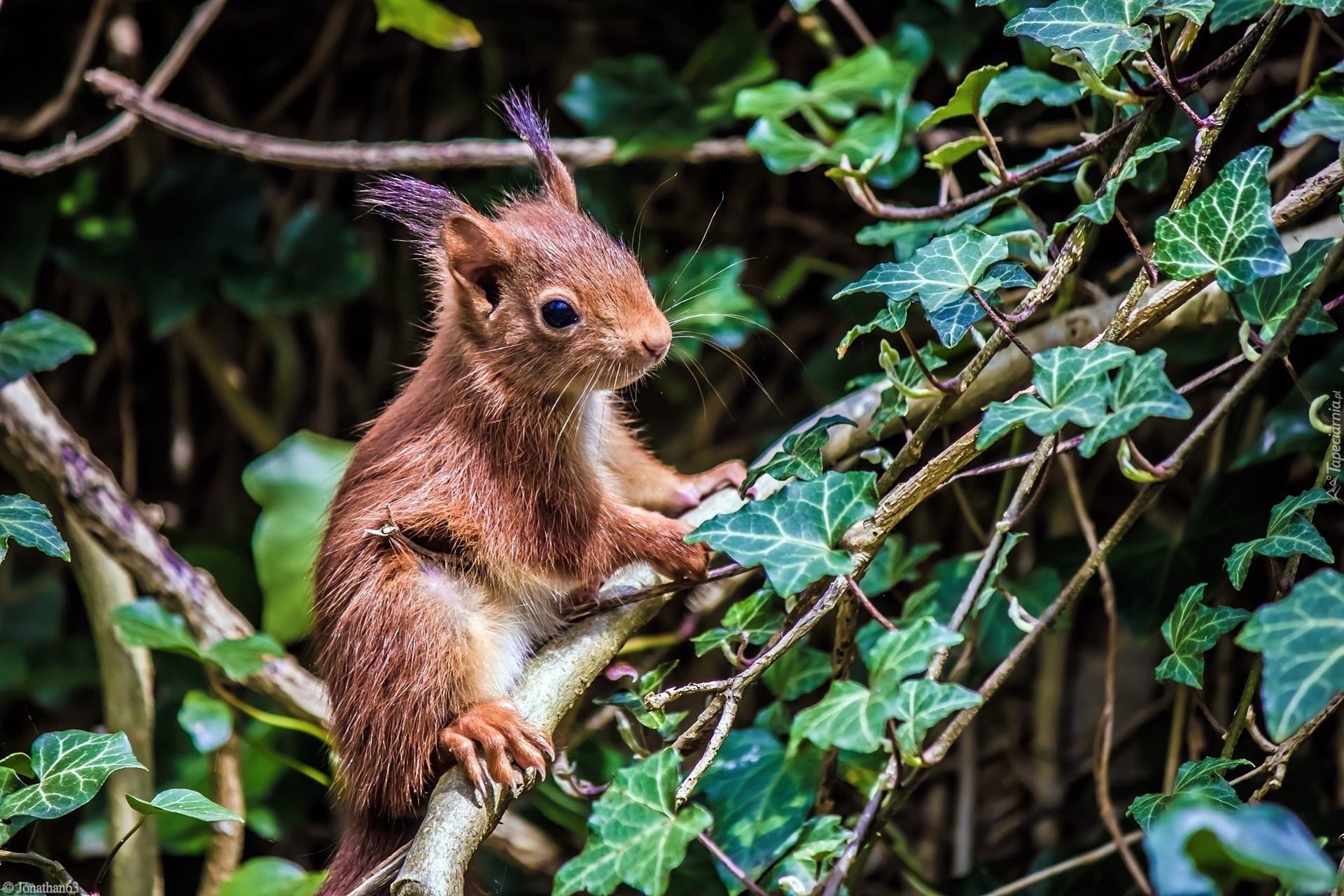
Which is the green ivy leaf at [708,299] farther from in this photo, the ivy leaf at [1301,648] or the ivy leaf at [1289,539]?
the ivy leaf at [1301,648]

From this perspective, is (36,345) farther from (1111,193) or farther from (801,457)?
(1111,193)

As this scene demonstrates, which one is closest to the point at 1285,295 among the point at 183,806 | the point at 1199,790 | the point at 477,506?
the point at 1199,790

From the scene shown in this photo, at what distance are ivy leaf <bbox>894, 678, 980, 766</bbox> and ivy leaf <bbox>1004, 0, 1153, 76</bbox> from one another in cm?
68

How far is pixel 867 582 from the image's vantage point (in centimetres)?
170

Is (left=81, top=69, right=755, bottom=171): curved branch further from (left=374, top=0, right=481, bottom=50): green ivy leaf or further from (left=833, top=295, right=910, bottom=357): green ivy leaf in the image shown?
(left=833, top=295, right=910, bottom=357): green ivy leaf

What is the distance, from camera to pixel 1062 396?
1.07m

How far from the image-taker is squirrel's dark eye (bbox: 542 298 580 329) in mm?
1643

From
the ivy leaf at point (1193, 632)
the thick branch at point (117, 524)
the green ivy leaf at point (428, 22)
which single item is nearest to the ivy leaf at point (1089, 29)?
the ivy leaf at point (1193, 632)

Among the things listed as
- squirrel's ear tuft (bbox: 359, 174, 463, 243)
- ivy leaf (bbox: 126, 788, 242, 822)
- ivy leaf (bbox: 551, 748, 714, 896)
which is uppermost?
squirrel's ear tuft (bbox: 359, 174, 463, 243)

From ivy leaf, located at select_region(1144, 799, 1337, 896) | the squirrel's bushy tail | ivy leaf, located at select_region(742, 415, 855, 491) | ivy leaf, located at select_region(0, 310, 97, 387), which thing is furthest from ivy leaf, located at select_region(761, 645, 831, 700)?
ivy leaf, located at select_region(0, 310, 97, 387)

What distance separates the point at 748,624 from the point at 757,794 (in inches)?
12.6

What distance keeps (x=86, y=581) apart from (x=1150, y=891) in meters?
1.71

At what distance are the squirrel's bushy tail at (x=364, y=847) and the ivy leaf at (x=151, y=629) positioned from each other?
0.46m

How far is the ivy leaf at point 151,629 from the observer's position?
5.87 ft
